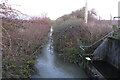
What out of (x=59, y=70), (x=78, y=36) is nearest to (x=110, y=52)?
(x=59, y=70)

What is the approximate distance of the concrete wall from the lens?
20.7 ft

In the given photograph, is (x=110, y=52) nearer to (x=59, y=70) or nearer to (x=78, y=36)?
(x=59, y=70)

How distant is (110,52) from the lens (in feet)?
23.0

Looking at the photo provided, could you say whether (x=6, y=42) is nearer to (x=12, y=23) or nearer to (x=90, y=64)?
(x=12, y=23)

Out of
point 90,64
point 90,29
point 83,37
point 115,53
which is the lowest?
point 90,64

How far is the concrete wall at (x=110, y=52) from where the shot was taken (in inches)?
248

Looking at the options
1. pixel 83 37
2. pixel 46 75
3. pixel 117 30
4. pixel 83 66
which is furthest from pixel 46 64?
pixel 117 30

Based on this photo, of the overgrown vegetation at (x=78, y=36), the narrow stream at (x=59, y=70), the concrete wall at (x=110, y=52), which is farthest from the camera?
the overgrown vegetation at (x=78, y=36)

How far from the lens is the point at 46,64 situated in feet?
27.5

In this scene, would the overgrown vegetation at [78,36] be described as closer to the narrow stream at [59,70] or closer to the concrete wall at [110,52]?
the narrow stream at [59,70]

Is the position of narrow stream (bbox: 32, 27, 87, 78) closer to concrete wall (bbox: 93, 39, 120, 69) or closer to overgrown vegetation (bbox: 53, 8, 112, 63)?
overgrown vegetation (bbox: 53, 8, 112, 63)

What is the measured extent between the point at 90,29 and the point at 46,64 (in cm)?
436

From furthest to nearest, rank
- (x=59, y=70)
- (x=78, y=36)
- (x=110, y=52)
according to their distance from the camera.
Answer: (x=78, y=36), (x=59, y=70), (x=110, y=52)

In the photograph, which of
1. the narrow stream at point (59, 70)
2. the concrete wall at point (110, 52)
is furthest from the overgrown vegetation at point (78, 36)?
the concrete wall at point (110, 52)
